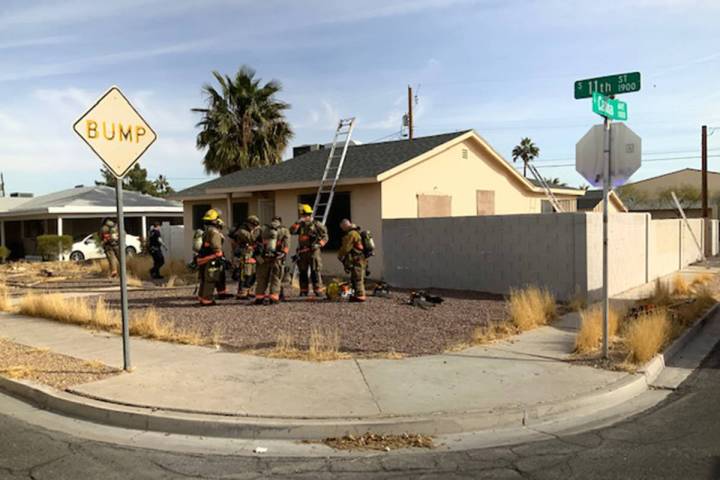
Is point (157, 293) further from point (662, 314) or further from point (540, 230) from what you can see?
point (662, 314)

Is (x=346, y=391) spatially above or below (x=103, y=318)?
below

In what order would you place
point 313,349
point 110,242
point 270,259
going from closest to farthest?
point 313,349
point 270,259
point 110,242

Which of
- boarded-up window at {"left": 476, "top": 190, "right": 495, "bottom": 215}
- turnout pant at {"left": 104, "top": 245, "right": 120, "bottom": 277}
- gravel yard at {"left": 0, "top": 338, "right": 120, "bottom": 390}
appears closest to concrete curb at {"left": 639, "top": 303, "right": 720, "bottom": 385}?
gravel yard at {"left": 0, "top": 338, "right": 120, "bottom": 390}

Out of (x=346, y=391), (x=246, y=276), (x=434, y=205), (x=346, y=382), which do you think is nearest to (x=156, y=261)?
(x=246, y=276)

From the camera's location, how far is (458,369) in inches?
280

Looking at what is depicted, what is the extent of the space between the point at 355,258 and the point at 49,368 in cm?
625

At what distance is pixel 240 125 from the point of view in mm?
27375

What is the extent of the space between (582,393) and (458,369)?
1.47 metres

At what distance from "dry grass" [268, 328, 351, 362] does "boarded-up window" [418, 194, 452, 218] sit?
29.5ft

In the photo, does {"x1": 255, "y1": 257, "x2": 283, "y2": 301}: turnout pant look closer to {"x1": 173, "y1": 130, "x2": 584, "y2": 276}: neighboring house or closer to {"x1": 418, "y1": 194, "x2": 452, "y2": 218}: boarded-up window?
{"x1": 173, "y1": 130, "x2": 584, "y2": 276}: neighboring house

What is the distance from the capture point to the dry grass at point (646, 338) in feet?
24.3

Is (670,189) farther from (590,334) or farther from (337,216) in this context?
(590,334)

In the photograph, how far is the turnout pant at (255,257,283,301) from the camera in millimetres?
11961

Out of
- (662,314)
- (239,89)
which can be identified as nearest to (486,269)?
(662,314)
